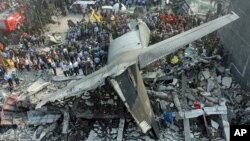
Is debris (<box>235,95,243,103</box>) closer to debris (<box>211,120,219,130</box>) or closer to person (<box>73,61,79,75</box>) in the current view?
debris (<box>211,120,219,130</box>)

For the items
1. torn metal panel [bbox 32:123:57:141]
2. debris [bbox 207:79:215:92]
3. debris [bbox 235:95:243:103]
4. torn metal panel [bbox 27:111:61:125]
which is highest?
debris [bbox 207:79:215:92]

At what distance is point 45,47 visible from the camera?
26.9 m

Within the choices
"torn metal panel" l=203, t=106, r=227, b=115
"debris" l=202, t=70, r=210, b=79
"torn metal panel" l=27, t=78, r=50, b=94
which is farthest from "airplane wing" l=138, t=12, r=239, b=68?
"torn metal panel" l=27, t=78, r=50, b=94

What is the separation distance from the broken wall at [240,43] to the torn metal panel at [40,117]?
12.0 meters

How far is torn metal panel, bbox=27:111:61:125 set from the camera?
64.7 feet

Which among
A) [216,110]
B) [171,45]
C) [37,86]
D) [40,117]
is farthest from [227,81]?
[37,86]

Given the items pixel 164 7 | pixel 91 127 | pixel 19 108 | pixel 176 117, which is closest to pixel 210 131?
pixel 176 117

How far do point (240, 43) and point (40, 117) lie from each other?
13664 mm

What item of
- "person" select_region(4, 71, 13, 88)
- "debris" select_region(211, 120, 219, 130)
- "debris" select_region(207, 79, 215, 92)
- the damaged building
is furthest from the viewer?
"person" select_region(4, 71, 13, 88)

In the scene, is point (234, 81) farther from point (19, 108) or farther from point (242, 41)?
point (19, 108)

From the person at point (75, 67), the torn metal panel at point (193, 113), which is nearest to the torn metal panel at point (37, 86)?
the person at point (75, 67)

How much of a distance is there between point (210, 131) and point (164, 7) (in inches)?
585

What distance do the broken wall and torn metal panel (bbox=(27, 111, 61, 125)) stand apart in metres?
12.0

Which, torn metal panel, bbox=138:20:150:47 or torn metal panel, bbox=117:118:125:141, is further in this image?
torn metal panel, bbox=138:20:150:47
